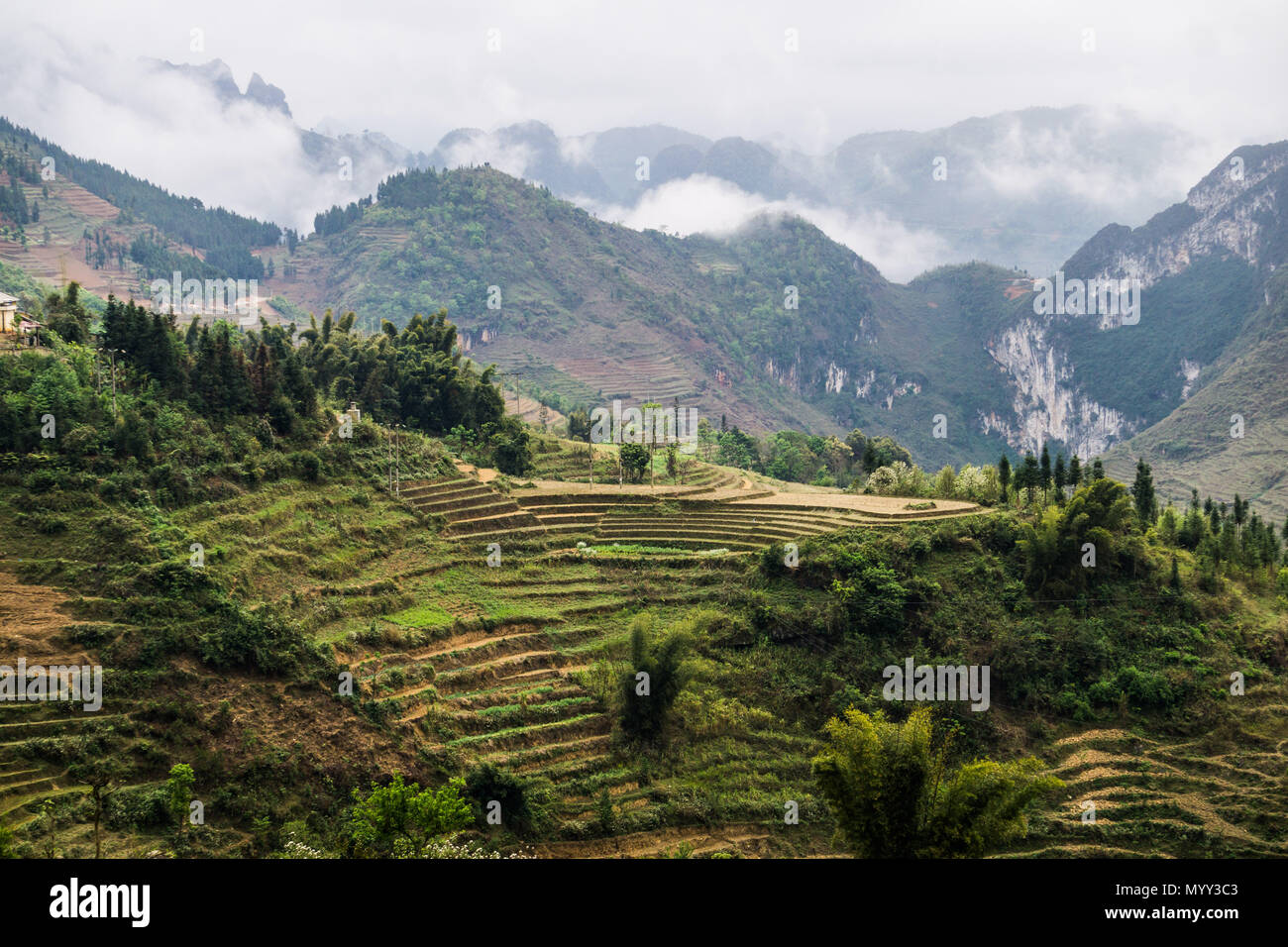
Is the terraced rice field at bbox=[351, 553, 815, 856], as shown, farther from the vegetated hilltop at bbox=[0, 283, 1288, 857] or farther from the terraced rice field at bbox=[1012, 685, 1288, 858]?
the terraced rice field at bbox=[1012, 685, 1288, 858]

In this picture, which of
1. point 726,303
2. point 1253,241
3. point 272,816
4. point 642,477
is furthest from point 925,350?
point 272,816

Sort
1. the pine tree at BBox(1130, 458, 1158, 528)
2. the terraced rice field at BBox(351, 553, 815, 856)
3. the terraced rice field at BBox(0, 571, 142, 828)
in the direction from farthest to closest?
the pine tree at BBox(1130, 458, 1158, 528)
the terraced rice field at BBox(351, 553, 815, 856)
the terraced rice field at BBox(0, 571, 142, 828)

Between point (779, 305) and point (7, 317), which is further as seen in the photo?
point (779, 305)

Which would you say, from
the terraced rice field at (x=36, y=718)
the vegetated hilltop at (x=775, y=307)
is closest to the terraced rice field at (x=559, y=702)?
the terraced rice field at (x=36, y=718)

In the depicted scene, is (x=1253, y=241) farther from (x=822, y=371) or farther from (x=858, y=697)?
(x=858, y=697)

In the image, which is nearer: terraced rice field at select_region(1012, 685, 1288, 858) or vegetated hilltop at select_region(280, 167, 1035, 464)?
terraced rice field at select_region(1012, 685, 1288, 858)

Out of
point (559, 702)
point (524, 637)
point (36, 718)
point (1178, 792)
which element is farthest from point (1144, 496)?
point (36, 718)

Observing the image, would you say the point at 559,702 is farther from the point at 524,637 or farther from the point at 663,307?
the point at 663,307

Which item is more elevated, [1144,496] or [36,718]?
[1144,496]

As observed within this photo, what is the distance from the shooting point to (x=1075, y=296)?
13675cm

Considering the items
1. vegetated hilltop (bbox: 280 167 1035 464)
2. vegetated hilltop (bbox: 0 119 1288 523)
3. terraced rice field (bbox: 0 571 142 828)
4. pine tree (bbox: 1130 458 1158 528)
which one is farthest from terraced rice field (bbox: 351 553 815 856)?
vegetated hilltop (bbox: 0 119 1288 523)

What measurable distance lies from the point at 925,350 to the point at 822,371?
1683cm

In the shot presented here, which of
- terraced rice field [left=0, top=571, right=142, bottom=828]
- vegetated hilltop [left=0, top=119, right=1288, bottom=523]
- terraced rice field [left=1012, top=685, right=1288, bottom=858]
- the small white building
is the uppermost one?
vegetated hilltop [left=0, top=119, right=1288, bottom=523]

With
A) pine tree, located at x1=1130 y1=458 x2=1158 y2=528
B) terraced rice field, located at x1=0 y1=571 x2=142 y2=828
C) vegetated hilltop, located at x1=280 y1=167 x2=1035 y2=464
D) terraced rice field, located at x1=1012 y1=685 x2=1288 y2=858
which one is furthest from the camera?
vegetated hilltop, located at x1=280 y1=167 x2=1035 y2=464
